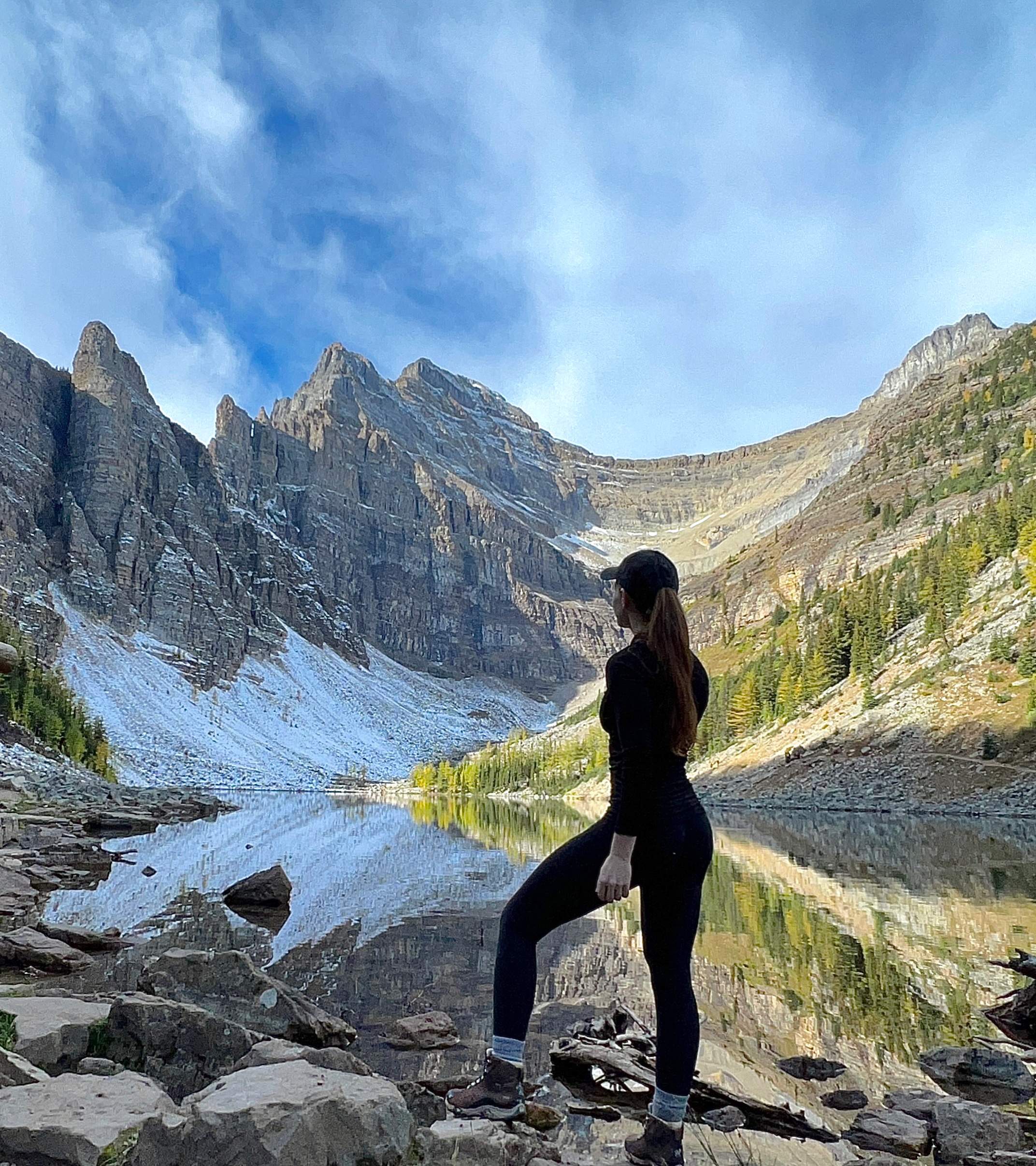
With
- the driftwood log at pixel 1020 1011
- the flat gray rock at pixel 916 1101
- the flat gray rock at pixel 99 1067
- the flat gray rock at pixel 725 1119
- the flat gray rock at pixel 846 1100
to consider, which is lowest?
the flat gray rock at pixel 725 1119

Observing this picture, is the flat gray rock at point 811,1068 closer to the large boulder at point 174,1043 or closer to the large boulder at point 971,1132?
the large boulder at point 971,1132

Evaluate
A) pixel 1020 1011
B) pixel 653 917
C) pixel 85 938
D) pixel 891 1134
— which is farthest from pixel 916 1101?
pixel 85 938

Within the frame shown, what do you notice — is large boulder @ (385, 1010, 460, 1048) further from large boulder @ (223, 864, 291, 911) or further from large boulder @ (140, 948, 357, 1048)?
large boulder @ (223, 864, 291, 911)

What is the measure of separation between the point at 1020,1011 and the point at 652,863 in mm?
5182

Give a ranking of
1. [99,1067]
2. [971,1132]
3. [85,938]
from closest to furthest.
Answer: [971,1132]
[99,1067]
[85,938]

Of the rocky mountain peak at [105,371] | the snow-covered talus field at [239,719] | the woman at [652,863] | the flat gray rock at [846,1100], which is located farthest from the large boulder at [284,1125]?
the rocky mountain peak at [105,371]

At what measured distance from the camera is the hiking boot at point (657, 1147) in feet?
12.2

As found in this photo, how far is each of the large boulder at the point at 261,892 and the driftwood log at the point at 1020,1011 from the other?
10405 mm

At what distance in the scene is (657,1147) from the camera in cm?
376

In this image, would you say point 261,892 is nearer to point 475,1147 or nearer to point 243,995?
point 243,995

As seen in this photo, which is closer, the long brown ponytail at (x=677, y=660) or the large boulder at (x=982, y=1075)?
the long brown ponytail at (x=677, y=660)

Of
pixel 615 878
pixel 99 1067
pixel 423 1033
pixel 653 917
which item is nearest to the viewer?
pixel 615 878

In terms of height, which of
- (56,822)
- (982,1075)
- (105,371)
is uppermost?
(105,371)

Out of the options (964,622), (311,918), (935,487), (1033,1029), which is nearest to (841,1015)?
(1033,1029)
